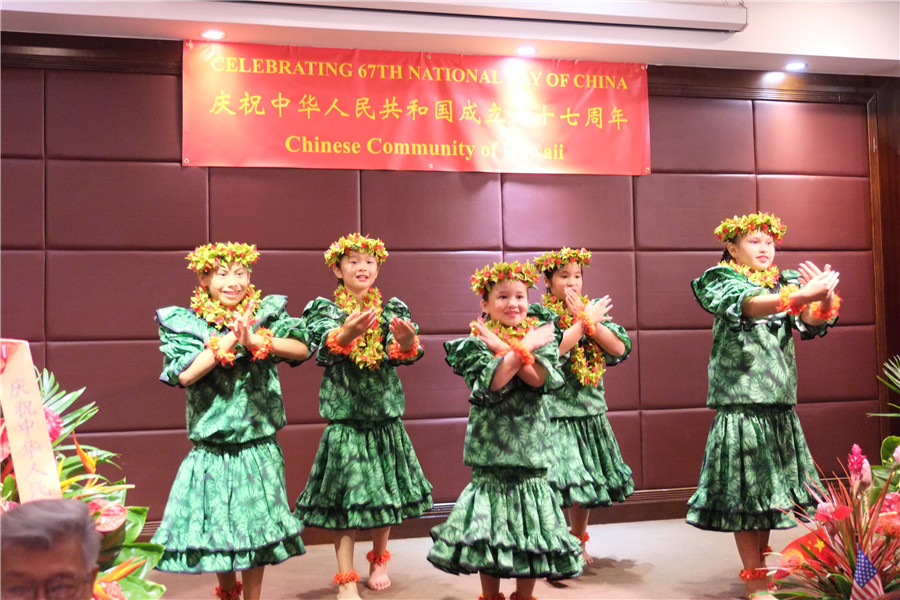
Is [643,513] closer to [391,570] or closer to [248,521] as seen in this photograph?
[391,570]

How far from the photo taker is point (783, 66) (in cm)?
496

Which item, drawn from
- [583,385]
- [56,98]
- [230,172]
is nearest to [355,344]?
[583,385]

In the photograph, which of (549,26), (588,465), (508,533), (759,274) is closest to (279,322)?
(508,533)

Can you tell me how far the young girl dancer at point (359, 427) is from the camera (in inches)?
133

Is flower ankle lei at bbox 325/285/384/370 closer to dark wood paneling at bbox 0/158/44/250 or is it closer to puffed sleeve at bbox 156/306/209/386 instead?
puffed sleeve at bbox 156/306/209/386

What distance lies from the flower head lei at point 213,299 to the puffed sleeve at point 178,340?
1.8 inches

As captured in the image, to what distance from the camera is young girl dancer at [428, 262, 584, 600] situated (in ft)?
8.90

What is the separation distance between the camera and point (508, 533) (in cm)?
272

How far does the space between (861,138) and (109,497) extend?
5092 mm

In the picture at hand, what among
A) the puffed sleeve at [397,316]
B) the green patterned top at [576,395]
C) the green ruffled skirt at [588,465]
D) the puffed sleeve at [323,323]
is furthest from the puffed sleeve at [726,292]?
the puffed sleeve at [323,323]

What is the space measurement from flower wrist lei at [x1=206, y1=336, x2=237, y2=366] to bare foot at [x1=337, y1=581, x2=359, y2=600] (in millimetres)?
1095

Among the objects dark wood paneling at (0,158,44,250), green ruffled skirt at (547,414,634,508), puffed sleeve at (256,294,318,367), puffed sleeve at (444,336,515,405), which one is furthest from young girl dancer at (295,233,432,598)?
dark wood paneling at (0,158,44,250)

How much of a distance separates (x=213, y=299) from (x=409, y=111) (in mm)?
1939

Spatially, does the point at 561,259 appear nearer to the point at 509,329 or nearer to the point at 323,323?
the point at 509,329
